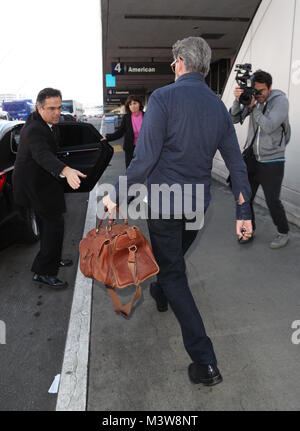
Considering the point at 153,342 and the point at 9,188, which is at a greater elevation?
the point at 9,188

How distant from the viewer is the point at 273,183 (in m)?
4.16

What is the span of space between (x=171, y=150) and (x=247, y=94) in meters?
2.16

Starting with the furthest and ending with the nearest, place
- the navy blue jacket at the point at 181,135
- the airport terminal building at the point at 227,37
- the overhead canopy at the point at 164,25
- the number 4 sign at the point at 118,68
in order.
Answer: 1. the number 4 sign at the point at 118,68
2. the overhead canopy at the point at 164,25
3. the airport terminal building at the point at 227,37
4. the navy blue jacket at the point at 181,135

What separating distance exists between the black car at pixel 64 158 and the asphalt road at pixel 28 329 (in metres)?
0.23

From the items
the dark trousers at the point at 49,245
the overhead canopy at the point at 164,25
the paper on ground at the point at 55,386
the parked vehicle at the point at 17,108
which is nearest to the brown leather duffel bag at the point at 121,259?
the paper on ground at the point at 55,386

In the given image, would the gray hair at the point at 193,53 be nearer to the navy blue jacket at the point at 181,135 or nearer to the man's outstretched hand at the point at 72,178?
the navy blue jacket at the point at 181,135

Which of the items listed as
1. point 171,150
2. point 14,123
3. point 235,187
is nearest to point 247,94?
point 235,187

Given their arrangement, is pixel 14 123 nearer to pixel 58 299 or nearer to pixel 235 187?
pixel 58 299

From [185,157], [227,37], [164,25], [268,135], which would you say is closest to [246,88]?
[268,135]

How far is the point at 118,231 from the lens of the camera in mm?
2391

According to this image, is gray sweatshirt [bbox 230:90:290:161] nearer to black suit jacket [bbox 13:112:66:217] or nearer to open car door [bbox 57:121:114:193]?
open car door [bbox 57:121:114:193]

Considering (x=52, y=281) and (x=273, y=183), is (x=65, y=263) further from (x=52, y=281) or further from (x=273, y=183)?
(x=273, y=183)

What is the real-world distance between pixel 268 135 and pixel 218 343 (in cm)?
246

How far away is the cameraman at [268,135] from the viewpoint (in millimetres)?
3832
